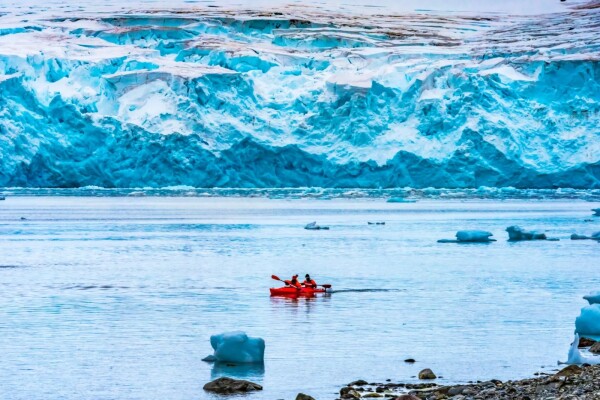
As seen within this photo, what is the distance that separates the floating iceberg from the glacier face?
29164 millimetres

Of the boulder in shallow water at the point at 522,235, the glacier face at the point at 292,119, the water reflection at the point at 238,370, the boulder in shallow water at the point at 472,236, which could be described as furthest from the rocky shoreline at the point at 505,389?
the glacier face at the point at 292,119

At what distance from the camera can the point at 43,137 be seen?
1481 inches

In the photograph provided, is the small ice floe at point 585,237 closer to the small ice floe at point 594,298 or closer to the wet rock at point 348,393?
the small ice floe at point 594,298

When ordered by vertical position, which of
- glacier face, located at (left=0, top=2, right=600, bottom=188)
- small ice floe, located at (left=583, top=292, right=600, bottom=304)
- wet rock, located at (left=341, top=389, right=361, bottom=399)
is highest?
glacier face, located at (left=0, top=2, right=600, bottom=188)

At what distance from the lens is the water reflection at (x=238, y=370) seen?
8352mm

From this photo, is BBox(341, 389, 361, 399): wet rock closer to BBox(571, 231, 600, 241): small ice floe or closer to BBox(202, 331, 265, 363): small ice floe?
BBox(202, 331, 265, 363): small ice floe

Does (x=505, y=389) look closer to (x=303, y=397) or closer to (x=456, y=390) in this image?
(x=456, y=390)

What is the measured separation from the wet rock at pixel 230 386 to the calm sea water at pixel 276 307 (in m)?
0.11

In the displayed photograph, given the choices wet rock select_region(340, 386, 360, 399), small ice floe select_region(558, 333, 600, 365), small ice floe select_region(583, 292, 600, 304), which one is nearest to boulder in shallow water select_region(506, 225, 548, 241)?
small ice floe select_region(583, 292, 600, 304)

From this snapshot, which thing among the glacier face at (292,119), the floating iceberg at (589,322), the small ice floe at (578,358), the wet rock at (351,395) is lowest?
the wet rock at (351,395)

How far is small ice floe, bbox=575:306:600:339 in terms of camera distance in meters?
9.98

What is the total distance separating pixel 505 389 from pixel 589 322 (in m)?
3.16

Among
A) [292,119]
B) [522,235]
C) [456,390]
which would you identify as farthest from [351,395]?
[292,119]

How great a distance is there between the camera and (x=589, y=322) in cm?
998
